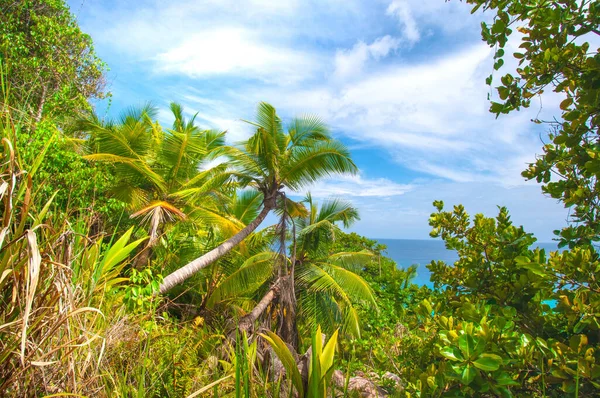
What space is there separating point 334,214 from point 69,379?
11.0 metres

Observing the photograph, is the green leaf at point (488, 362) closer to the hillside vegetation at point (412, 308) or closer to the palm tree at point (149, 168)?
the hillside vegetation at point (412, 308)

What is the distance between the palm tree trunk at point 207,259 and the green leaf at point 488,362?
6.75 meters

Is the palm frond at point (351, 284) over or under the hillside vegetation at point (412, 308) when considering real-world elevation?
over

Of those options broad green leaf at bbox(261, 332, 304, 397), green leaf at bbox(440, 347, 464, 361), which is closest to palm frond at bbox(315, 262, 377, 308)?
broad green leaf at bbox(261, 332, 304, 397)

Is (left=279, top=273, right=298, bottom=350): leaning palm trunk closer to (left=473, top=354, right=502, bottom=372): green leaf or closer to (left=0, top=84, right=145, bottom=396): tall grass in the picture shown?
(left=0, top=84, right=145, bottom=396): tall grass

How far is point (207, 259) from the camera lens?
8.58m

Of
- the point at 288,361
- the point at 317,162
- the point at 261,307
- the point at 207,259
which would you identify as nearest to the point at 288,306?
the point at 261,307

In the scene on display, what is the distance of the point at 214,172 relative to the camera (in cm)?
1006

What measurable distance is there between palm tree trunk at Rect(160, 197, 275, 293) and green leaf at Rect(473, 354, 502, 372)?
675cm

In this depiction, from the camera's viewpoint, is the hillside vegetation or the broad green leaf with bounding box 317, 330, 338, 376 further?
the broad green leaf with bounding box 317, 330, 338, 376

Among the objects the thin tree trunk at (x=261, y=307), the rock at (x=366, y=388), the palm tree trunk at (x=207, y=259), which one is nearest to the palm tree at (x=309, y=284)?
the thin tree trunk at (x=261, y=307)

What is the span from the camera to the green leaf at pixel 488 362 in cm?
136

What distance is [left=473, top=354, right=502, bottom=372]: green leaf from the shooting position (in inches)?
53.6

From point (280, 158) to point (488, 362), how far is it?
8212mm
